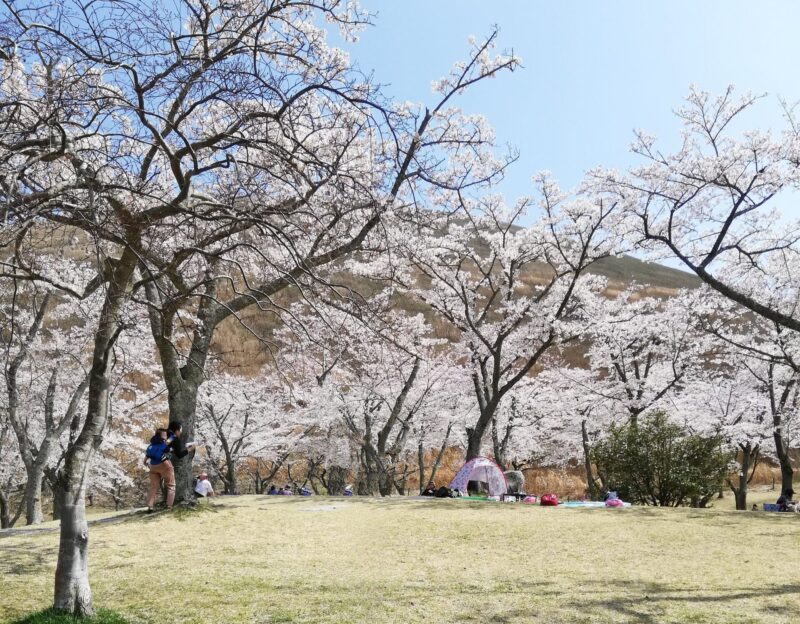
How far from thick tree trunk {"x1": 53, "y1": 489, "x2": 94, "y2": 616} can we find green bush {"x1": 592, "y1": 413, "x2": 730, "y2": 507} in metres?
13.0

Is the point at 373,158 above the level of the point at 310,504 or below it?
above

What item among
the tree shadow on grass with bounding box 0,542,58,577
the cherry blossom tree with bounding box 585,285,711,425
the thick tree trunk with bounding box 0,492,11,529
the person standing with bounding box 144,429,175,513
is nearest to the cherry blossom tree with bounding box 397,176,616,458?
the cherry blossom tree with bounding box 585,285,711,425

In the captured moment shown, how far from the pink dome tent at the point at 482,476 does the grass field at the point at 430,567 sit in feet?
15.7

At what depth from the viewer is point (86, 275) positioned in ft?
51.7

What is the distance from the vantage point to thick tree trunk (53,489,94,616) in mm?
5070

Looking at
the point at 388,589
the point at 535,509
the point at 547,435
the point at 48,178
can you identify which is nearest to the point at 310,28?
the point at 48,178

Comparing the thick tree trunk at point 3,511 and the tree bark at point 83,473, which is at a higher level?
the tree bark at point 83,473

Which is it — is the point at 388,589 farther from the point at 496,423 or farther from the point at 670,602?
the point at 496,423

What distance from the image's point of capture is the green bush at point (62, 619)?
4883 millimetres

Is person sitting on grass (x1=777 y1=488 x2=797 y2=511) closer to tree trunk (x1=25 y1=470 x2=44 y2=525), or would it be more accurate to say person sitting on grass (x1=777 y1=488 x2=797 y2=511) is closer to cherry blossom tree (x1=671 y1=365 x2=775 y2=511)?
cherry blossom tree (x1=671 y1=365 x2=775 y2=511)

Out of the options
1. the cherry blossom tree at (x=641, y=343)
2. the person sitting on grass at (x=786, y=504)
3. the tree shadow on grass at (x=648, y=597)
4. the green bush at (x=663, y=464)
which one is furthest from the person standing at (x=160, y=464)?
the person sitting on grass at (x=786, y=504)

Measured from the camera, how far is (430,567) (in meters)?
7.43

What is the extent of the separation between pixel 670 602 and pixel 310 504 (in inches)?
368

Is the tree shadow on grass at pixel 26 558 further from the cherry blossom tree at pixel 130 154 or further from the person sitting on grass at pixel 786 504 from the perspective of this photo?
the person sitting on grass at pixel 786 504
